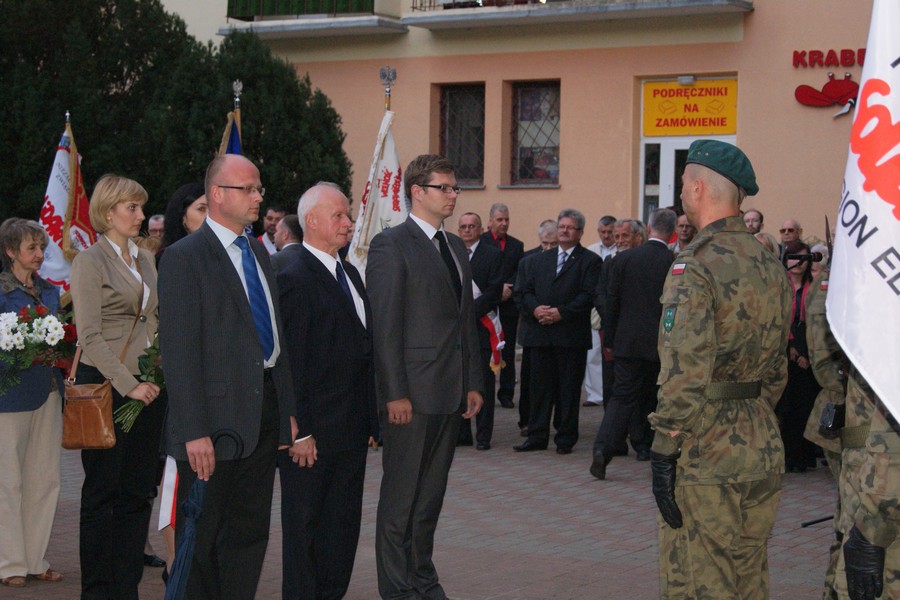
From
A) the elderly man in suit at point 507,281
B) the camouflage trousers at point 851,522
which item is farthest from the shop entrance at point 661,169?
the camouflage trousers at point 851,522

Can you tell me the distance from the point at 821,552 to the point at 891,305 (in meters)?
4.59

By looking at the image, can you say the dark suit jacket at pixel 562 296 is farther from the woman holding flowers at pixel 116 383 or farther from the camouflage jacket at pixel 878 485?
the camouflage jacket at pixel 878 485

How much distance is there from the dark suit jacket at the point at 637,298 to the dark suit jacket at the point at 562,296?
0.65 metres

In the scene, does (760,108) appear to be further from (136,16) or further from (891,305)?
(891,305)

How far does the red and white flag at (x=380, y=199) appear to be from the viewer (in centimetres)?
1305

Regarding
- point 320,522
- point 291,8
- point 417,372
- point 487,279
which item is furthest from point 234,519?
point 291,8

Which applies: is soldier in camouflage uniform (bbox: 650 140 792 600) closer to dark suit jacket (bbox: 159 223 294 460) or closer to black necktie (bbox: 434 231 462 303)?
dark suit jacket (bbox: 159 223 294 460)

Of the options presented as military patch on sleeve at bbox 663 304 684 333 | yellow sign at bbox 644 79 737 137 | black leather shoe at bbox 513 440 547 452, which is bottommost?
black leather shoe at bbox 513 440 547 452

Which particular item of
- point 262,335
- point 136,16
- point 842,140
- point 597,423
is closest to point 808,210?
point 842,140

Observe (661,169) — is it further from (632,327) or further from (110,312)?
(110,312)

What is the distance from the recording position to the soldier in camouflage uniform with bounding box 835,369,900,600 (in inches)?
173

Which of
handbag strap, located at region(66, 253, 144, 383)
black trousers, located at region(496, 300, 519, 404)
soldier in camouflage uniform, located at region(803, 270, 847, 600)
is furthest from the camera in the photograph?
black trousers, located at region(496, 300, 519, 404)

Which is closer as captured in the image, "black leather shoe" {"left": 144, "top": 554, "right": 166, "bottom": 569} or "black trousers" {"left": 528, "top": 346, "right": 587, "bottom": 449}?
"black leather shoe" {"left": 144, "top": 554, "right": 166, "bottom": 569}

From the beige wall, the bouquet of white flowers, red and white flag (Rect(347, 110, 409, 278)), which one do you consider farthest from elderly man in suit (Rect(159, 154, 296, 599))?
the beige wall
